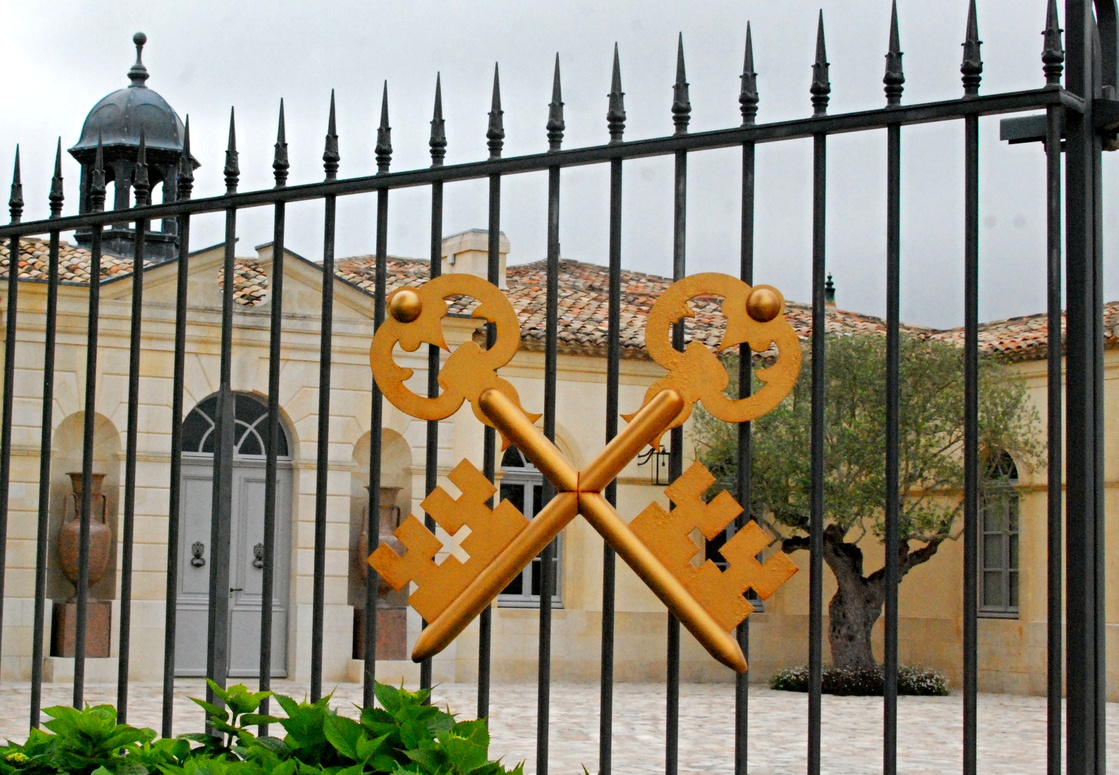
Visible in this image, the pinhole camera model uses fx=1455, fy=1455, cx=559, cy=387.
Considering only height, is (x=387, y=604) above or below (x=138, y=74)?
below

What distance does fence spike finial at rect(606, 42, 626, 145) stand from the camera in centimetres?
334

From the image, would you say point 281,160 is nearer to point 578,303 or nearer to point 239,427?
point 239,427

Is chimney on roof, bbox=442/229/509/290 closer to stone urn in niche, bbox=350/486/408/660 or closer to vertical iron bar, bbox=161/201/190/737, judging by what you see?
stone urn in niche, bbox=350/486/408/660

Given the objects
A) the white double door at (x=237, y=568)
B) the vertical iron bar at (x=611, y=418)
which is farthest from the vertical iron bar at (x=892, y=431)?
the white double door at (x=237, y=568)

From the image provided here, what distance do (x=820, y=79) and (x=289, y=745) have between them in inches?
71.8

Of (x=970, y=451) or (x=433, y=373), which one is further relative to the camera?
(x=433, y=373)

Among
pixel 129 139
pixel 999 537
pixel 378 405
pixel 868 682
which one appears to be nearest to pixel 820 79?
pixel 378 405

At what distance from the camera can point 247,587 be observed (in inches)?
571

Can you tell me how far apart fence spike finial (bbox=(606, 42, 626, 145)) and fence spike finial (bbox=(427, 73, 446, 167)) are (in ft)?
1.44

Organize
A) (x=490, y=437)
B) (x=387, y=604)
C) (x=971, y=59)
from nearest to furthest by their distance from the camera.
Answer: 1. (x=971, y=59)
2. (x=490, y=437)
3. (x=387, y=604)

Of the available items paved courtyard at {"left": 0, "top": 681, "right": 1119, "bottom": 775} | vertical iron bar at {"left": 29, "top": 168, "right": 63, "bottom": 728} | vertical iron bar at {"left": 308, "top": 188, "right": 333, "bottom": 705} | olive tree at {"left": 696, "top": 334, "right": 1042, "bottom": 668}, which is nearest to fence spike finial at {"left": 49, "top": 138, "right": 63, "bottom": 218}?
vertical iron bar at {"left": 29, "top": 168, "right": 63, "bottom": 728}

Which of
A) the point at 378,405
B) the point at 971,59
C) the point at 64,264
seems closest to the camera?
the point at 971,59

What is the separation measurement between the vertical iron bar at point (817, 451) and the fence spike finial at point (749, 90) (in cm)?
16

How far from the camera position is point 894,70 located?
10.2ft
